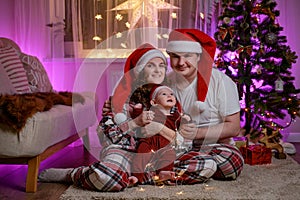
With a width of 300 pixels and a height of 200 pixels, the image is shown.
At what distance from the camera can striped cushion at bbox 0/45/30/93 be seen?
279 cm

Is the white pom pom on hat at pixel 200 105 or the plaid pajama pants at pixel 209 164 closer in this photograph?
the plaid pajama pants at pixel 209 164

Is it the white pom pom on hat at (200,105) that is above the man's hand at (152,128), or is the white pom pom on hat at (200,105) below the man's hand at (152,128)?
above

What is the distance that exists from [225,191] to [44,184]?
96 cm

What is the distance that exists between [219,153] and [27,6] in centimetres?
244

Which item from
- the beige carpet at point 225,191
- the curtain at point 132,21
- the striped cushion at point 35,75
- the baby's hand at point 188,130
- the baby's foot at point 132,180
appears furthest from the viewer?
the curtain at point 132,21

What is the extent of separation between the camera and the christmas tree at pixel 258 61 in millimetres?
3225

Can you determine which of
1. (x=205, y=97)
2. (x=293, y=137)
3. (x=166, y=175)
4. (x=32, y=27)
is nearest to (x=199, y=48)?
(x=205, y=97)

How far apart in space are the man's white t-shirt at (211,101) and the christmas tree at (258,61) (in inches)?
34.8

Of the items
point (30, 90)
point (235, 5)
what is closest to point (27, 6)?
point (30, 90)

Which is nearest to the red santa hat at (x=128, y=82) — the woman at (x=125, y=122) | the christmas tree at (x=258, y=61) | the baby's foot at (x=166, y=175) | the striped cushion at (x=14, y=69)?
the woman at (x=125, y=122)

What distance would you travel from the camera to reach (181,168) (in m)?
2.14

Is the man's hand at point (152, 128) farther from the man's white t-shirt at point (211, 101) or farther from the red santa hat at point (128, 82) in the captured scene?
the man's white t-shirt at point (211, 101)

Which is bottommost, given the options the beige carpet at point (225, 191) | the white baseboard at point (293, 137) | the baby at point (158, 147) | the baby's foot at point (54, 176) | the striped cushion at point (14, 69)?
the white baseboard at point (293, 137)

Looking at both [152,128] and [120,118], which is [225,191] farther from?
[120,118]
